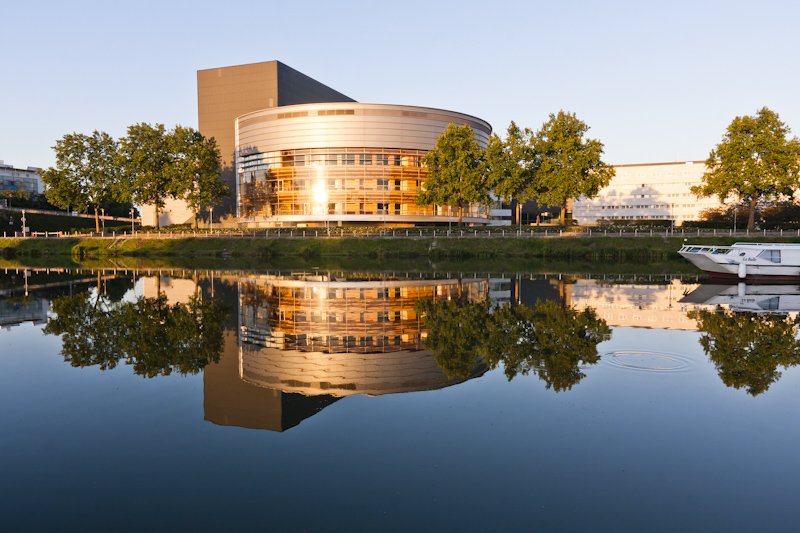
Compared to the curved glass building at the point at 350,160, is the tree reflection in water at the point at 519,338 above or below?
below

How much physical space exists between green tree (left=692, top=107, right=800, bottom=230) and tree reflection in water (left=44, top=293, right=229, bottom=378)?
226ft

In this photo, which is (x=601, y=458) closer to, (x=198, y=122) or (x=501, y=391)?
(x=501, y=391)

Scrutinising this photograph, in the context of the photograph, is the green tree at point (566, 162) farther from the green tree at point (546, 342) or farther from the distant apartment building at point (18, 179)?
the distant apartment building at point (18, 179)

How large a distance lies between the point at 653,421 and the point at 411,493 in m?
4.63

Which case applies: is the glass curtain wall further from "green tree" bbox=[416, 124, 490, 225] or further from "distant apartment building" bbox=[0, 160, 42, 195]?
"distant apartment building" bbox=[0, 160, 42, 195]

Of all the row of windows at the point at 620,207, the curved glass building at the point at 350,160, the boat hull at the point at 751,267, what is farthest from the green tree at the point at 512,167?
the row of windows at the point at 620,207

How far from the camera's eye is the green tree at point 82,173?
263ft

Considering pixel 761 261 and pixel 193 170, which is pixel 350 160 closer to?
pixel 193 170

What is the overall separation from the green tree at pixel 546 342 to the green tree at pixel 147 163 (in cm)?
7063

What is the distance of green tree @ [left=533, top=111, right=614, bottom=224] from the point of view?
213 feet

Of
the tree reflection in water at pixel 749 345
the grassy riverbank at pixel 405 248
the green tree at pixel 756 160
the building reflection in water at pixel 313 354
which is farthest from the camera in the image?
the green tree at pixel 756 160

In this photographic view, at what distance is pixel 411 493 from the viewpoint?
595 centimetres

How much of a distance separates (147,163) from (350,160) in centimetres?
3073

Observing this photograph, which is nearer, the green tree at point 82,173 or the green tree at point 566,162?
the green tree at point 566,162
